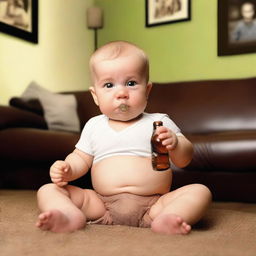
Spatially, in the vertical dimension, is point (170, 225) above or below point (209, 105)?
below

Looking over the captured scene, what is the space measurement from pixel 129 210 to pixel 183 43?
8.32 feet

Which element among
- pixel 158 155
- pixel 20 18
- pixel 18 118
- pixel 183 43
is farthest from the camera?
pixel 183 43

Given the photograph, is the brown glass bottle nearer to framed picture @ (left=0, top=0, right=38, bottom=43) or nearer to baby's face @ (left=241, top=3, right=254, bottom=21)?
framed picture @ (left=0, top=0, right=38, bottom=43)

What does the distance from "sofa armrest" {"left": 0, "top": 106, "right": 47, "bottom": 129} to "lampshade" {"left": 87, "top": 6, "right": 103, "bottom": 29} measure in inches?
61.4

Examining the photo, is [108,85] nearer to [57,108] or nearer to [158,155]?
[158,155]

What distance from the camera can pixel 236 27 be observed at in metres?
3.21

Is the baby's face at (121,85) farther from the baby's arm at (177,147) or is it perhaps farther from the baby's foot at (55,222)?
the baby's foot at (55,222)

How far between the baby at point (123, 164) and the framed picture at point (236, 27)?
2.22 m

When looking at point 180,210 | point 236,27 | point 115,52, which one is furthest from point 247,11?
point 180,210

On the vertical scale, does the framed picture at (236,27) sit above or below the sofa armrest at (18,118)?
above

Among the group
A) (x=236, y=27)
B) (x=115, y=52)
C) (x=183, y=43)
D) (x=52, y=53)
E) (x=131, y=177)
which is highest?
(x=236, y=27)

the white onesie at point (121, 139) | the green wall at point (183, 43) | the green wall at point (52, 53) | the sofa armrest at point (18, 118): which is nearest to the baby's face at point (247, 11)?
the green wall at point (183, 43)

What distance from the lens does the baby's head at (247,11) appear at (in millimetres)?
3155

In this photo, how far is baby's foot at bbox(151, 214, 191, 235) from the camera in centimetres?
95
